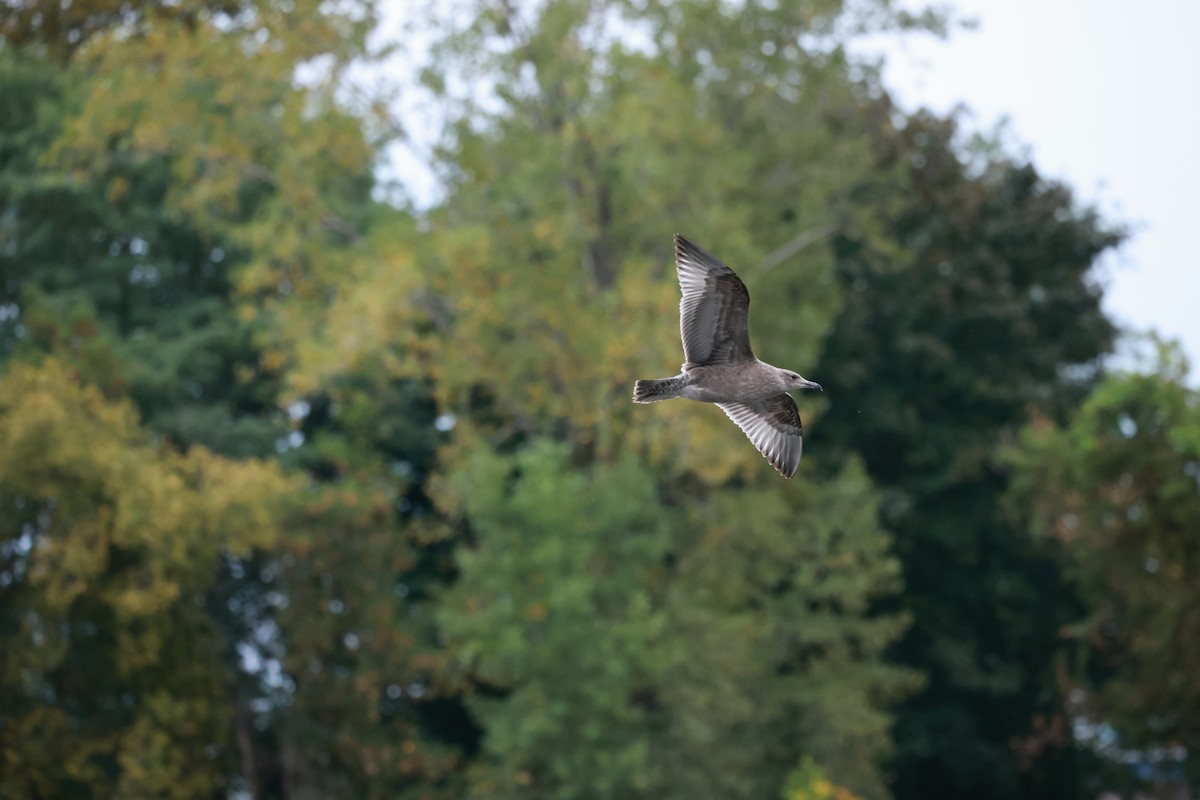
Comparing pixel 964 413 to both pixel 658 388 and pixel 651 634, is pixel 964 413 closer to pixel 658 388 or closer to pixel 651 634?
pixel 651 634

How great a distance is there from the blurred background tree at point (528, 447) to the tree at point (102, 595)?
0.18 feet

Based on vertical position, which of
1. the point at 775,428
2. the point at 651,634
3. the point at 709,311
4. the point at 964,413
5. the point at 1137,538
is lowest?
the point at 651,634

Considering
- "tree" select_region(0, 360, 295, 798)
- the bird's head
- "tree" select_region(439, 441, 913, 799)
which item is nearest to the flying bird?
the bird's head

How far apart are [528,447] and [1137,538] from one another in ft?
27.6

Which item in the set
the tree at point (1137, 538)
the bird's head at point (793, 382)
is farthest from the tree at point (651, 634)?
the bird's head at point (793, 382)

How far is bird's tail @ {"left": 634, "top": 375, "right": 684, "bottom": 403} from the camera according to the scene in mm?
11180

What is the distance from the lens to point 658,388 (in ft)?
36.7

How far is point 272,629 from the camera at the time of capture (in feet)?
94.2

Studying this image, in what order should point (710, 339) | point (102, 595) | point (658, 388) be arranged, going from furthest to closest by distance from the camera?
1. point (102, 595)
2. point (710, 339)
3. point (658, 388)

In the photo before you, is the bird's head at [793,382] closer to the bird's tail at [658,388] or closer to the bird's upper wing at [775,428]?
the bird's upper wing at [775,428]

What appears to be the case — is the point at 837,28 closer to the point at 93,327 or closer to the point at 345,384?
the point at 345,384

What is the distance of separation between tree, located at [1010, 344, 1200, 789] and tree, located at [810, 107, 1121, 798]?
2.63m

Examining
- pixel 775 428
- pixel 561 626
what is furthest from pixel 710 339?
pixel 561 626

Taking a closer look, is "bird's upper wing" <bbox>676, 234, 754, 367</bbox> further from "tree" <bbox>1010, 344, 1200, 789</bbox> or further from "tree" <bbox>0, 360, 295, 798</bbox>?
"tree" <bbox>0, 360, 295, 798</bbox>
